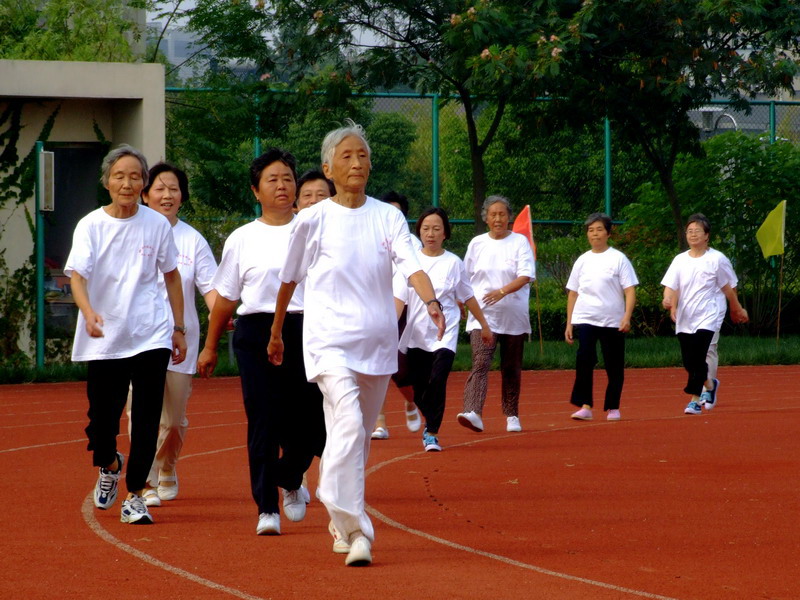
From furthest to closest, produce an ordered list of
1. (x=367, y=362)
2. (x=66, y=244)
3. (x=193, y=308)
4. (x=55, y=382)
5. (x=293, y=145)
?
(x=293, y=145)
(x=66, y=244)
(x=55, y=382)
(x=193, y=308)
(x=367, y=362)

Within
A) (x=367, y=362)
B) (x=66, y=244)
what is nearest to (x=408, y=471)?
(x=367, y=362)

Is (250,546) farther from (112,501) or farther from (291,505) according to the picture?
(112,501)

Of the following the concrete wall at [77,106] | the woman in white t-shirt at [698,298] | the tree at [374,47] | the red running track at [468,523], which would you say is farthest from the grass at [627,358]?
the woman in white t-shirt at [698,298]

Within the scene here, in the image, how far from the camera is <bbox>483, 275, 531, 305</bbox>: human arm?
1180cm

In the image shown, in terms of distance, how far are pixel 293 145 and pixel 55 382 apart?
14.3 m

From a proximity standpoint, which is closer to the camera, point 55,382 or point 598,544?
point 598,544

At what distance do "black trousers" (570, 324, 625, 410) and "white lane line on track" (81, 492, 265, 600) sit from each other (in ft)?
20.9

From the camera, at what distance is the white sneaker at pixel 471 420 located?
38.8ft

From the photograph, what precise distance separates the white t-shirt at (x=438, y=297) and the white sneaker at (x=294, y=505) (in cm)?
356

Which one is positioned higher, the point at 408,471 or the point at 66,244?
the point at 66,244

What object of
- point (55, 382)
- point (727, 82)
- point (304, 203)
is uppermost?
point (727, 82)

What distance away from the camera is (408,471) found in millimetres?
9680

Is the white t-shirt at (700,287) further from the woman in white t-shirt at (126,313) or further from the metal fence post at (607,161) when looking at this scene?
the metal fence post at (607,161)

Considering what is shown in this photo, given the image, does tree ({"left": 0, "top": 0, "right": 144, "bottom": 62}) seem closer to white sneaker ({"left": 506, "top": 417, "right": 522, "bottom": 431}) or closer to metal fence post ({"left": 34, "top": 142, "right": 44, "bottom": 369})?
metal fence post ({"left": 34, "top": 142, "right": 44, "bottom": 369})
